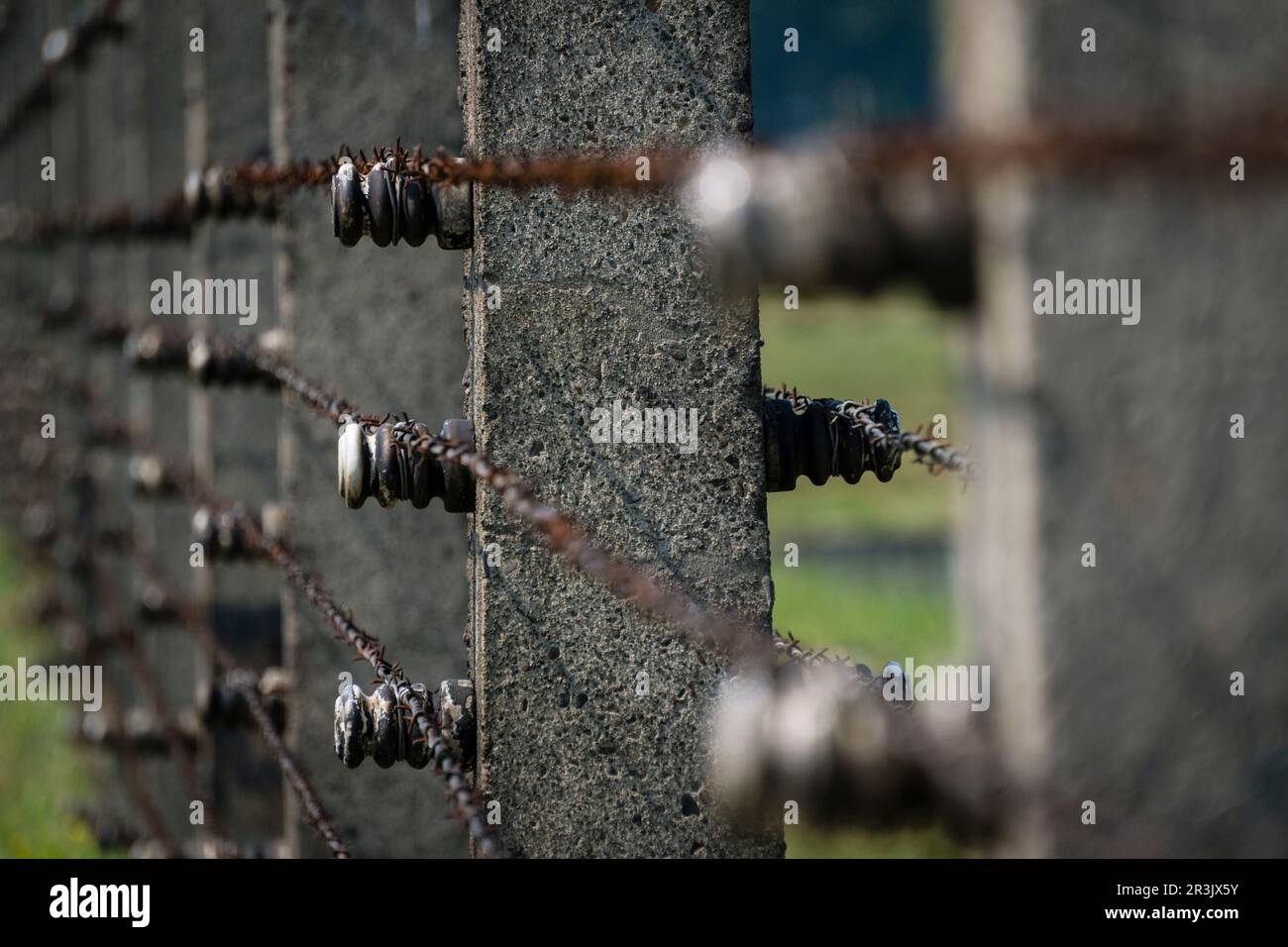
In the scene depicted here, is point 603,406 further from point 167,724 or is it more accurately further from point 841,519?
point 841,519

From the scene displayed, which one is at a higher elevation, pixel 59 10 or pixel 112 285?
pixel 59 10

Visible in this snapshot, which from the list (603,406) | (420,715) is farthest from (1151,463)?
(420,715)

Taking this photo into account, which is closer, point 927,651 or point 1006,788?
point 1006,788

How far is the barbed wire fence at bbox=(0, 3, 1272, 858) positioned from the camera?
1.45 m

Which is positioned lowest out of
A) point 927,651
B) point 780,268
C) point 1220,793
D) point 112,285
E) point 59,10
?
point 927,651

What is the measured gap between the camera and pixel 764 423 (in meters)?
3.01

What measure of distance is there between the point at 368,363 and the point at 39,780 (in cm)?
624

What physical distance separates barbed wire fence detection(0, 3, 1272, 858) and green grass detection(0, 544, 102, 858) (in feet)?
3.60

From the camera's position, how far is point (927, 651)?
1542 cm
